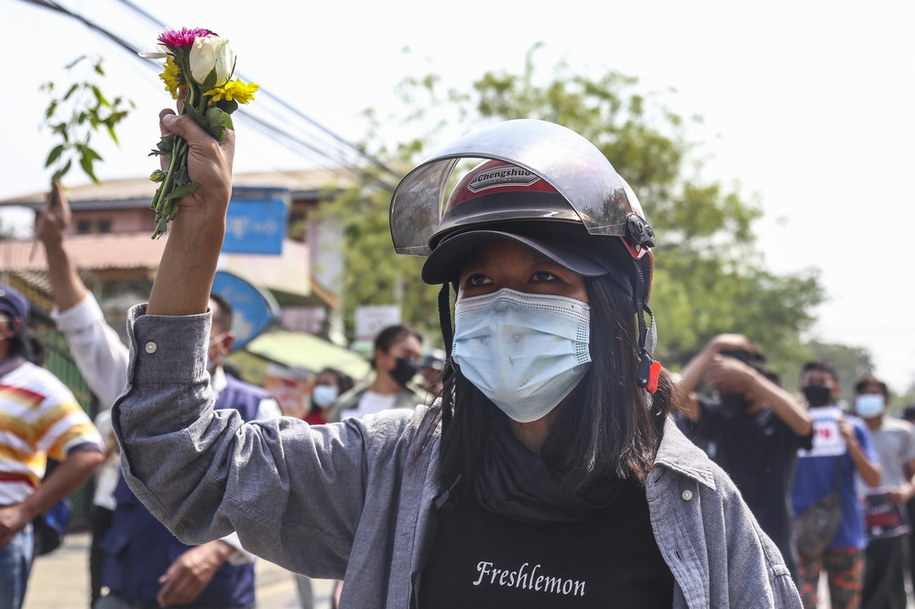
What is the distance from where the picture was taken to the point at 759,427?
511 cm

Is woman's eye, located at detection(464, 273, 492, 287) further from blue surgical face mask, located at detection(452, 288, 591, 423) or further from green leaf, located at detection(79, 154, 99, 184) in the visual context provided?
green leaf, located at detection(79, 154, 99, 184)

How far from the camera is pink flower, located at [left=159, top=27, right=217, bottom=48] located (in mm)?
1743

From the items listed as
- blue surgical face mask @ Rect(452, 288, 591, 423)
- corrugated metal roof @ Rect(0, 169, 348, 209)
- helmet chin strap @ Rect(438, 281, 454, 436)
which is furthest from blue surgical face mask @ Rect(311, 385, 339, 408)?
corrugated metal roof @ Rect(0, 169, 348, 209)

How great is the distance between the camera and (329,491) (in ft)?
6.60

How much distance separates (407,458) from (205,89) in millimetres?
852

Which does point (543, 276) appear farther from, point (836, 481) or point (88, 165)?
point (836, 481)

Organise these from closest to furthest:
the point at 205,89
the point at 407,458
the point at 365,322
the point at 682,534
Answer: the point at 205,89, the point at 682,534, the point at 407,458, the point at 365,322

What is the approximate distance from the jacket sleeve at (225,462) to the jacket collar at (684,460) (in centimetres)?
56

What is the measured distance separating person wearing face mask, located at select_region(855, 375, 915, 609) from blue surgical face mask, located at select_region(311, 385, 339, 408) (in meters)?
4.78

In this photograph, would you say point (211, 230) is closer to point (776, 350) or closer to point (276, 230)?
point (276, 230)

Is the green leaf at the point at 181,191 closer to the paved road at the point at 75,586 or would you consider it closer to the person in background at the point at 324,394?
the person in background at the point at 324,394

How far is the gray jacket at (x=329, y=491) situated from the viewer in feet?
5.74

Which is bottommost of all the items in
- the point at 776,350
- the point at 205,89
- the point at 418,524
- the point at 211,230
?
the point at 776,350

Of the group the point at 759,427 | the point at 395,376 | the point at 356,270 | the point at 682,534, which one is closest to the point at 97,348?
the point at 395,376
